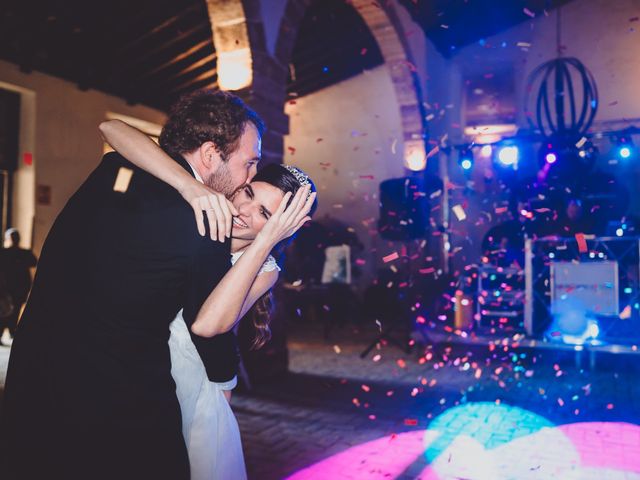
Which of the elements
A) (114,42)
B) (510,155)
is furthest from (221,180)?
(510,155)

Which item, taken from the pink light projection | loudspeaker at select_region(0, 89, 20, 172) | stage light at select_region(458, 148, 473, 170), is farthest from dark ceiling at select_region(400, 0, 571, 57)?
the pink light projection

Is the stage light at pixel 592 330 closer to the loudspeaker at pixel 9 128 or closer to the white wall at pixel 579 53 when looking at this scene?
the white wall at pixel 579 53

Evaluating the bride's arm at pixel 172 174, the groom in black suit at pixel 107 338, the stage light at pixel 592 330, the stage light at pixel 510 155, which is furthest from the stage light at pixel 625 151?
the groom in black suit at pixel 107 338

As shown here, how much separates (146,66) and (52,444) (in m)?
8.82

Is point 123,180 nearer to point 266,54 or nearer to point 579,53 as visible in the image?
point 266,54

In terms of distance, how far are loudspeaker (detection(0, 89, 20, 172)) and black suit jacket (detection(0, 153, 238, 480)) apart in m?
8.16

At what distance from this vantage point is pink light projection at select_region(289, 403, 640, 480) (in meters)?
3.14

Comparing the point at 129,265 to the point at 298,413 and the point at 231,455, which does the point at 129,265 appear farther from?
the point at 298,413

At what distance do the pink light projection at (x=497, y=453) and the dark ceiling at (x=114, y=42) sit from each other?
236 inches

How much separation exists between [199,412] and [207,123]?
0.69 metres

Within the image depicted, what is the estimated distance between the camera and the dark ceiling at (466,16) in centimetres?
936

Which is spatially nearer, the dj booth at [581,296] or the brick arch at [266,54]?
the brick arch at [266,54]

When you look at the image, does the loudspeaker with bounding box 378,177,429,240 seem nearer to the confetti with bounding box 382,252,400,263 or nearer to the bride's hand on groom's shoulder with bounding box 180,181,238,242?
the confetti with bounding box 382,252,400,263

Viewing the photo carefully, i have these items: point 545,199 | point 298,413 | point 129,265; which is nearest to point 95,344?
point 129,265
